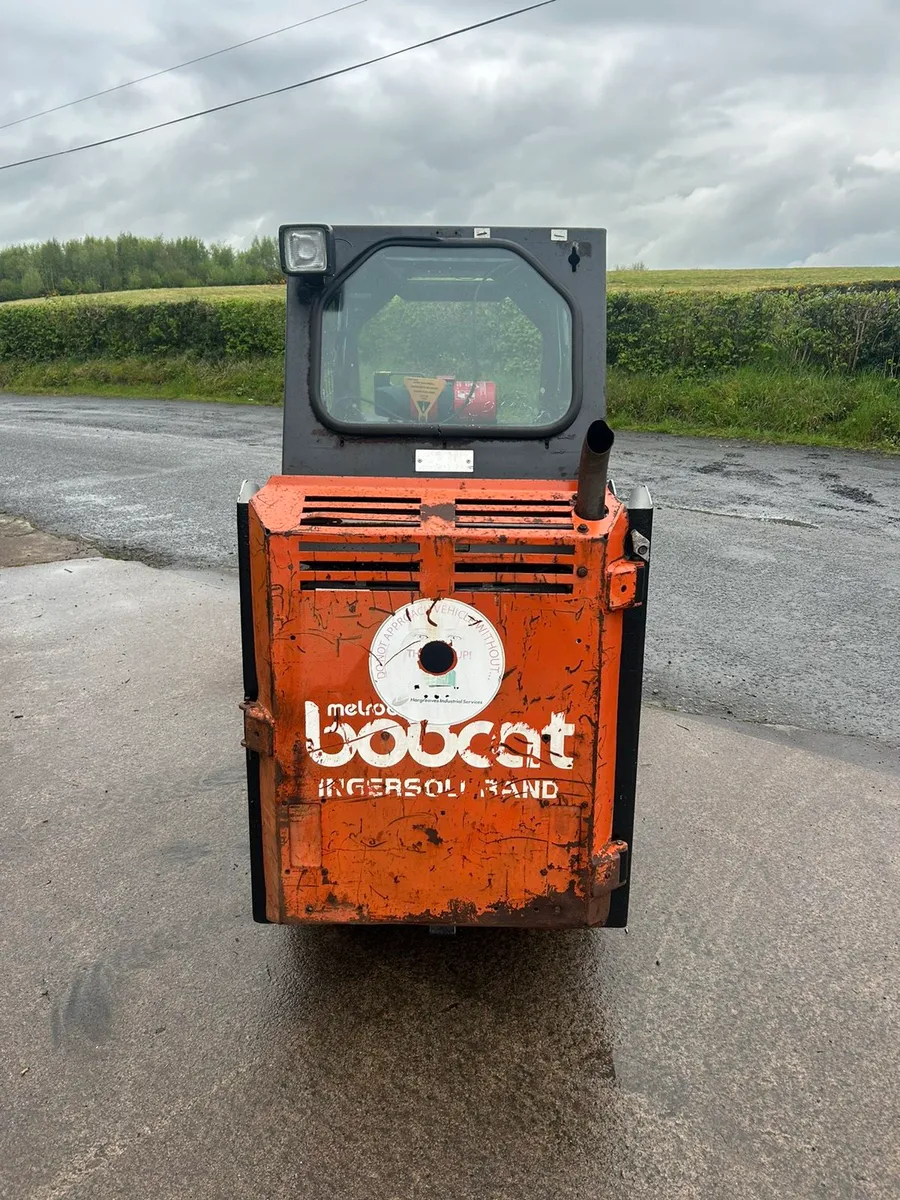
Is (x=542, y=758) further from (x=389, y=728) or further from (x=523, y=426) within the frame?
(x=523, y=426)

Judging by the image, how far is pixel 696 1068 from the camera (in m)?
2.76

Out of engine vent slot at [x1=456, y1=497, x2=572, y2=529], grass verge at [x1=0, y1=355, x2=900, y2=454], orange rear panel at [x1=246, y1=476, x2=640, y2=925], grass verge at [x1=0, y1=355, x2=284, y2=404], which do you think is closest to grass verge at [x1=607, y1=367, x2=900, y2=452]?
grass verge at [x1=0, y1=355, x2=900, y2=454]

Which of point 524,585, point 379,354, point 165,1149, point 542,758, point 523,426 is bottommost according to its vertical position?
point 165,1149

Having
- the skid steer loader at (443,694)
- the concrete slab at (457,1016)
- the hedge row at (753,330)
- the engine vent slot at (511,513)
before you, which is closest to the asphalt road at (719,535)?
the concrete slab at (457,1016)

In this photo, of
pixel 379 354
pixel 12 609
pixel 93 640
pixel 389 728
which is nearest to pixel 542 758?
pixel 389 728

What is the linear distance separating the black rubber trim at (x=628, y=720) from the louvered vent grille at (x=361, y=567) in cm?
60

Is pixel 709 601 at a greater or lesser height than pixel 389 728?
lesser

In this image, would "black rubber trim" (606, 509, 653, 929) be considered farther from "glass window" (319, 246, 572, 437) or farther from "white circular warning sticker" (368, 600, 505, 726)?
"glass window" (319, 246, 572, 437)

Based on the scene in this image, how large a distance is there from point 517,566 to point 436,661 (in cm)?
32

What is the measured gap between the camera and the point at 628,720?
2.74 metres

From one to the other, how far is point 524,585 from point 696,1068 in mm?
1456

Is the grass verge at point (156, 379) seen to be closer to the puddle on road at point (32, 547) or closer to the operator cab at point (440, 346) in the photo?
the puddle on road at point (32, 547)

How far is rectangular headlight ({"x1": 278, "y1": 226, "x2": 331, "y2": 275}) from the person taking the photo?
315 cm

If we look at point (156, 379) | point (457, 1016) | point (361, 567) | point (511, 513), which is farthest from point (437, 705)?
point (156, 379)
